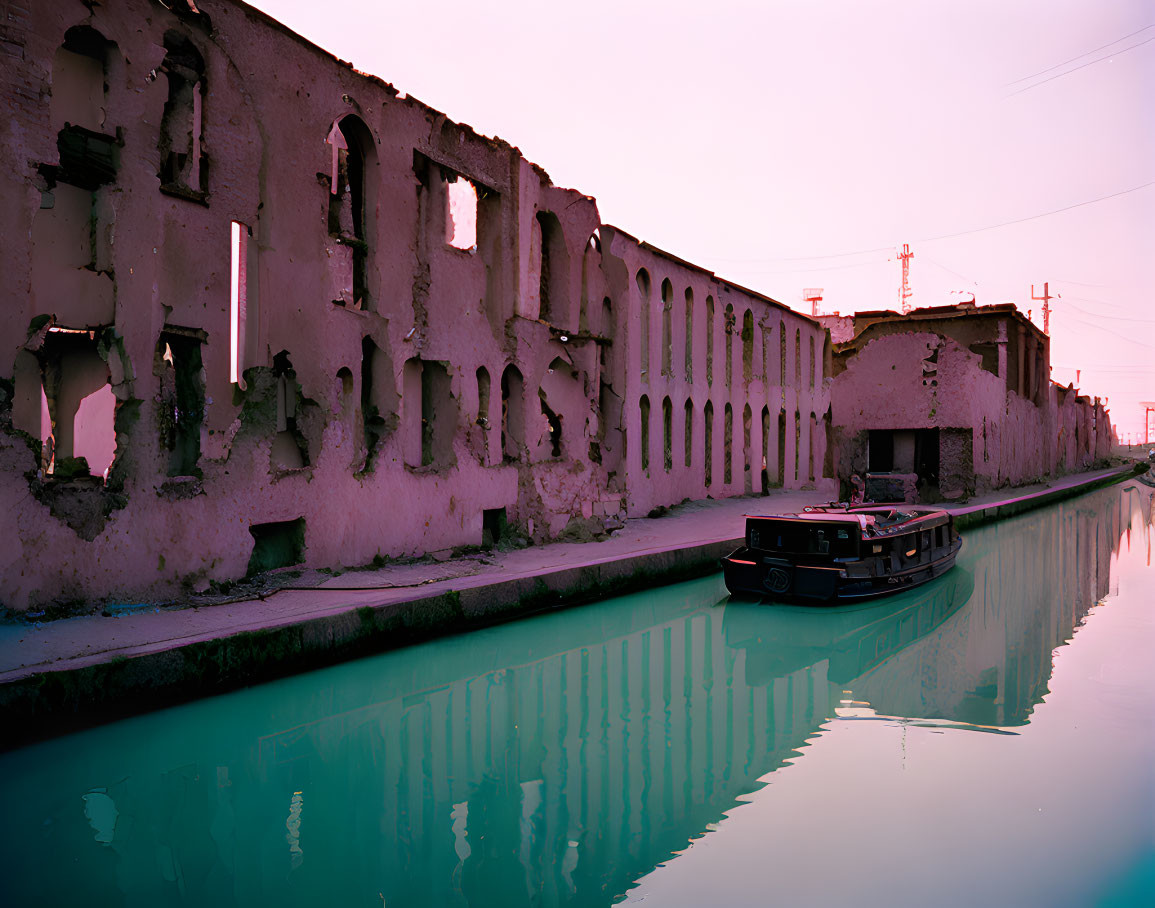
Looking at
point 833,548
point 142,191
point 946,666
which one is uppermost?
point 142,191

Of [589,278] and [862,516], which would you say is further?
[589,278]

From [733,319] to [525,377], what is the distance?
940 cm

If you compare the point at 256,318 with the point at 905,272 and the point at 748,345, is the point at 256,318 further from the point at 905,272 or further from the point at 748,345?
the point at 905,272

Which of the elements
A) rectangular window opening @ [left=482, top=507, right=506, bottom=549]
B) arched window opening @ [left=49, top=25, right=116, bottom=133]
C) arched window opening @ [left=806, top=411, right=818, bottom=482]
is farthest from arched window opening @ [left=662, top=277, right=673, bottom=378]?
arched window opening @ [left=49, top=25, right=116, bottom=133]

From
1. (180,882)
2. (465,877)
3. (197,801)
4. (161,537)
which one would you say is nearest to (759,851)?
(465,877)

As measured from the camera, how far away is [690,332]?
59.8ft

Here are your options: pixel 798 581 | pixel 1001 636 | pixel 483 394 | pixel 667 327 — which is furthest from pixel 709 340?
pixel 1001 636

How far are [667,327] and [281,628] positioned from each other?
40.6ft

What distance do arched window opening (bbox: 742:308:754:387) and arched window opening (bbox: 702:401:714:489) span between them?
2293mm

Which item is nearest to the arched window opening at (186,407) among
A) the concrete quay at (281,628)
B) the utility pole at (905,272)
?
the concrete quay at (281,628)

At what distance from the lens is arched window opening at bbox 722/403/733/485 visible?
19.4 meters

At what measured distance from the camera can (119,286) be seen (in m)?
7.01

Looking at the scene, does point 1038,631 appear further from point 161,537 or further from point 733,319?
point 733,319

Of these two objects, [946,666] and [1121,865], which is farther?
[946,666]
